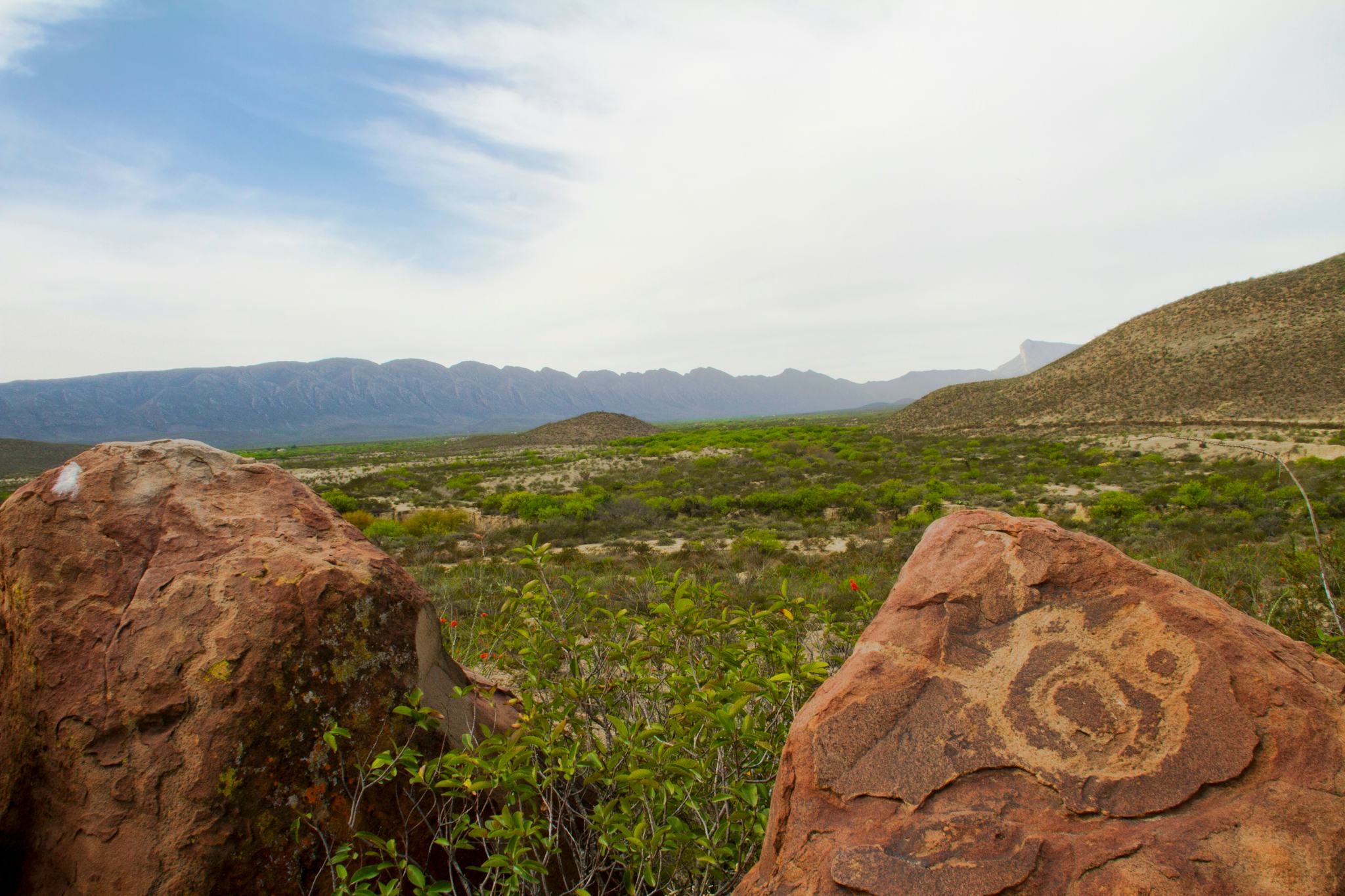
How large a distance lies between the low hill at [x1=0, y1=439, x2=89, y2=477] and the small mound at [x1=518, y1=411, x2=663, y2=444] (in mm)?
37827

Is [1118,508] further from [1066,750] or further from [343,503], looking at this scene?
[343,503]

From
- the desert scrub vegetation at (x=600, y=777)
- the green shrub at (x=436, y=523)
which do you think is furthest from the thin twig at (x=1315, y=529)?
the green shrub at (x=436, y=523)

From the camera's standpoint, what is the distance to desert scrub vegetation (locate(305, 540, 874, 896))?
212 centimetres

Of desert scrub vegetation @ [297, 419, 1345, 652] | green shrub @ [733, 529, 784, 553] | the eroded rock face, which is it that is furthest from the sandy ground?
the eroded rock face

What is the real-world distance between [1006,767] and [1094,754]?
237mm

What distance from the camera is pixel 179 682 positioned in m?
2.39

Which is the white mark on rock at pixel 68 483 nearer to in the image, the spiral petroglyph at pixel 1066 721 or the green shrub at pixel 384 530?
the spiral petroglyph at pixel 1066 721

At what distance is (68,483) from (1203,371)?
55699mm

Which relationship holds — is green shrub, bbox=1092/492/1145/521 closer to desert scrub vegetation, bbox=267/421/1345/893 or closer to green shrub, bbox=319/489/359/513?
desert scrub vegetation, bbox=267/421/1345/893

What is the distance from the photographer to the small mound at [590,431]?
6284 centimetres

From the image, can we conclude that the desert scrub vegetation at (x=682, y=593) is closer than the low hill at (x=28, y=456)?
Yes

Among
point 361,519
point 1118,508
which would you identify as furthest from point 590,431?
point 1118,508

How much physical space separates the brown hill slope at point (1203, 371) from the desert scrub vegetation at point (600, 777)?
42199 millimetres

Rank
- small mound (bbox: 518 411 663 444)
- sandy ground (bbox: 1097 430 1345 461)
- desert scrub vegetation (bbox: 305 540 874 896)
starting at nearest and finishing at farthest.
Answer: desert scrub vegetation (bbox: 305 540 874 896), sandy ground (bbox: 1097 430 1345 461), small mound (bbox: 518 411 663 444)
